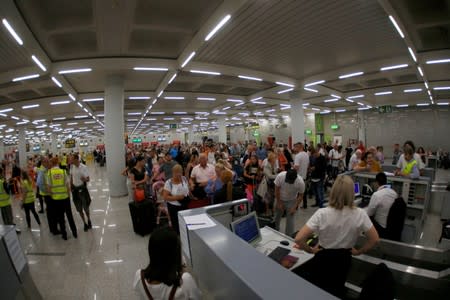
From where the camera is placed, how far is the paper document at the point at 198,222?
2.31 m

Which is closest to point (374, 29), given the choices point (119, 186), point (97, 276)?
point (97, 276)

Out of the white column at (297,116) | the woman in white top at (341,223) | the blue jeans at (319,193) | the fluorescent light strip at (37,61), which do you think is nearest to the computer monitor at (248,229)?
the woman in white top at (341,223)

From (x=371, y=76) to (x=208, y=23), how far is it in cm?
913

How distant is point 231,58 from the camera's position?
8000 millimetres

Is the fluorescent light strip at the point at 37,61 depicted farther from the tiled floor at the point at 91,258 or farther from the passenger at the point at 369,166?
the passenger at the point at 369,166

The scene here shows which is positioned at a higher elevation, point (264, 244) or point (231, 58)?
point (231, 58)

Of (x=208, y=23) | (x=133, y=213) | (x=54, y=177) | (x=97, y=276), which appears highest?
(x=208, y=23)

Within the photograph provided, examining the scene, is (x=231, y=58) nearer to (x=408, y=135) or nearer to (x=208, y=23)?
(x=208, y=23)

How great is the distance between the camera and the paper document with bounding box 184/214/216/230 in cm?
231

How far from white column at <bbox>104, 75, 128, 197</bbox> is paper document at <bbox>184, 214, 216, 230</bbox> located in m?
7.21

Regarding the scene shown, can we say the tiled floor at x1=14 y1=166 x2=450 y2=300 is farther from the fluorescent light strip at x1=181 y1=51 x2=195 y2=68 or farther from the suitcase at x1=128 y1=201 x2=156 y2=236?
the fluorescent light strip at x1=181 y1=51 x2=195 y2=68

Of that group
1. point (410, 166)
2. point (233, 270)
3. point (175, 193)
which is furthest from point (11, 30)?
point (410, 166)

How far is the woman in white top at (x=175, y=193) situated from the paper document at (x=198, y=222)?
1.46 metres

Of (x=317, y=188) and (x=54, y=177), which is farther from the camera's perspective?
(x=317, y=188)
